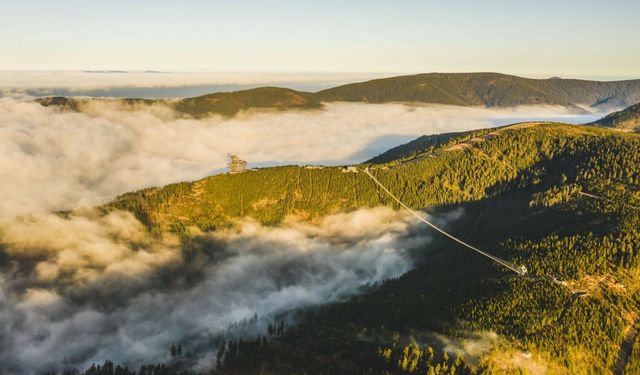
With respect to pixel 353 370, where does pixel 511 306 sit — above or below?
above

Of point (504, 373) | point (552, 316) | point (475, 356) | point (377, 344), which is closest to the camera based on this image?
point (504, 373)

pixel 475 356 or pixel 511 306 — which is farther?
pixel 511 306

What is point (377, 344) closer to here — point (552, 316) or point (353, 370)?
point (353, 370)

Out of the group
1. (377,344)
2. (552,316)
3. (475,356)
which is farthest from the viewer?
(377,344)

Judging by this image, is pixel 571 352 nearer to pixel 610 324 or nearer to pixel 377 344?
pixel 610 324

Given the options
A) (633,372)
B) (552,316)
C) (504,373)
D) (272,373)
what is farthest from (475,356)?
(272,373)

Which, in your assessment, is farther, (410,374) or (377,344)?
(377,344)

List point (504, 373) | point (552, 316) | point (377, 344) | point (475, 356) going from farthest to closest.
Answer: point (377, 344)
point (552, 316)
point (475, 356)
point (504, 373)

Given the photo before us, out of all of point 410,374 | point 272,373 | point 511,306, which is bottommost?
point 272,373

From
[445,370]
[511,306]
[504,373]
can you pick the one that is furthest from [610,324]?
[445,370]
